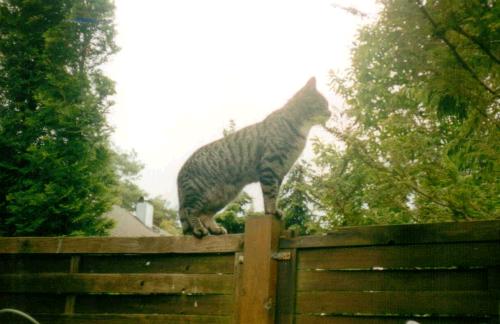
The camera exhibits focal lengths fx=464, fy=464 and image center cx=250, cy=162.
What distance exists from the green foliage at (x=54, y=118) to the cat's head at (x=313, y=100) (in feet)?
22.3

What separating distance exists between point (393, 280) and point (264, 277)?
626 mm

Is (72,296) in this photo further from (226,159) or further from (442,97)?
(442,97)

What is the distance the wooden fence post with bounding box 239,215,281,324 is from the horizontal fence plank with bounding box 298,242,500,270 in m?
0.16

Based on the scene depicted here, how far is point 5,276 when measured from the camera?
296cm

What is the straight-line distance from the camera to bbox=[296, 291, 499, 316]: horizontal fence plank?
182 cm

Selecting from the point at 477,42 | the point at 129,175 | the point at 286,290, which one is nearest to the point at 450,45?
A: the point at 477,42

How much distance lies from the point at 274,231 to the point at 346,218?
163 cm

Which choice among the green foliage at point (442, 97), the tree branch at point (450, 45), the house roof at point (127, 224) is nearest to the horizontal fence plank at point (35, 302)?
the green foliage at point (442, 97)

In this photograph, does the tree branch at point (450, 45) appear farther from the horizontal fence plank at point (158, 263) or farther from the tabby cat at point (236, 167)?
the horizontal fence plank at point (158, 263)

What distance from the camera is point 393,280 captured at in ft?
6.68

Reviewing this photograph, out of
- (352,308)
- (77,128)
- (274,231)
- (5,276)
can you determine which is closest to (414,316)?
(352,308)

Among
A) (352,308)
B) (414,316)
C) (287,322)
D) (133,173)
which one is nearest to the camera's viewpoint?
(414,316)

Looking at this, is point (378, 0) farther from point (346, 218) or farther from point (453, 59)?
point (346, 218)

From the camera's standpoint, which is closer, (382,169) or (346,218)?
(382,169)
